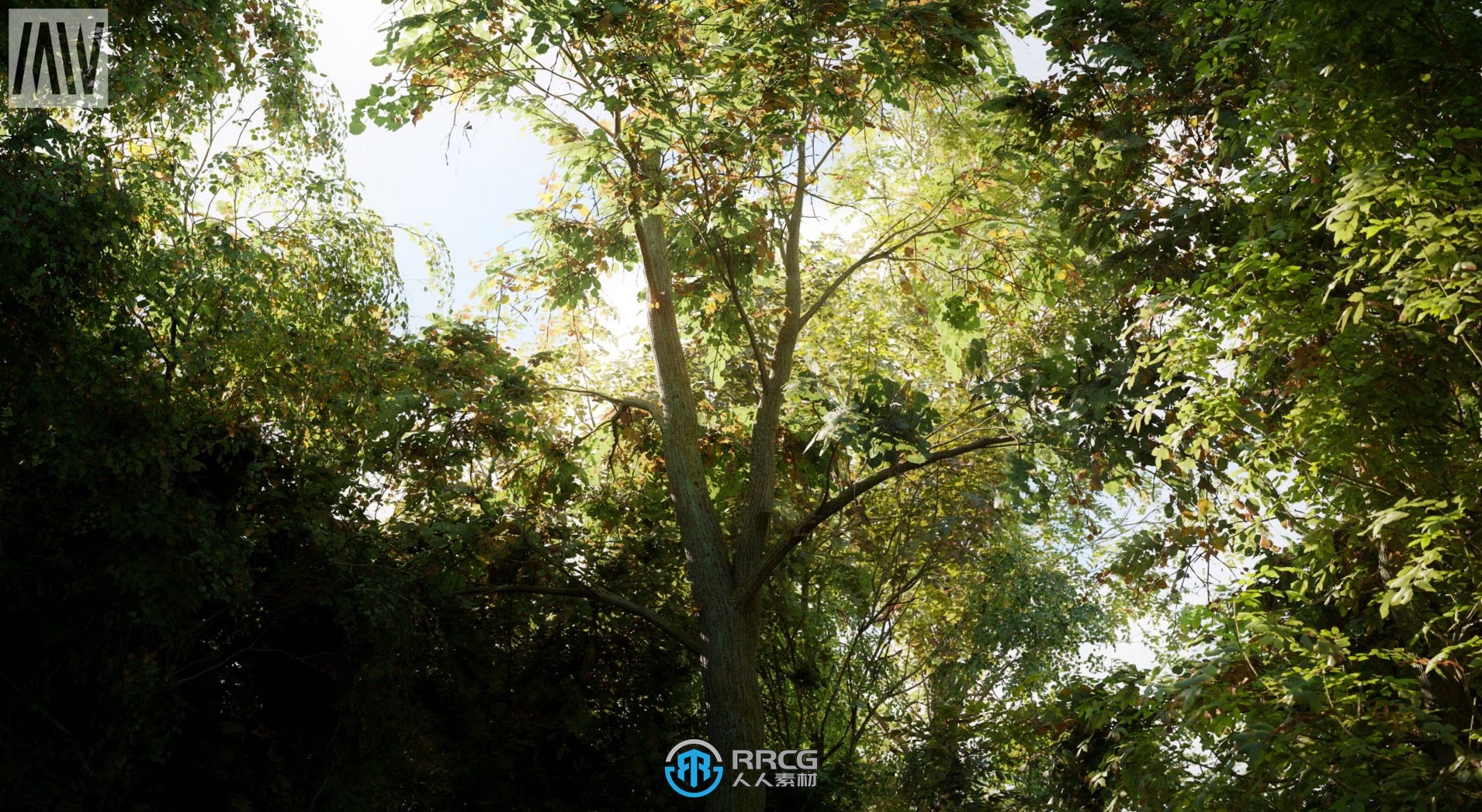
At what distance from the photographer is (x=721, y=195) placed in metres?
7.07

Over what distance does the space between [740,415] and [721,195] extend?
8.35 ft

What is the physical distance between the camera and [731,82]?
705 centimetres

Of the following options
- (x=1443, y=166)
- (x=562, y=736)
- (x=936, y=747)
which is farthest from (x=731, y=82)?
(x=936, y=747)

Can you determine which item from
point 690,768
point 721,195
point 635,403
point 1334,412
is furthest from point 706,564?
point 1334,412

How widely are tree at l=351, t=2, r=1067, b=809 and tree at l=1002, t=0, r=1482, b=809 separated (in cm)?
159

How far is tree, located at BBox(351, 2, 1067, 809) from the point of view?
21.7 feet

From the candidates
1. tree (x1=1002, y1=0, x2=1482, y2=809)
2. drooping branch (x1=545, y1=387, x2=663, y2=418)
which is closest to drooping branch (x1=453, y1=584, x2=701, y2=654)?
drooping branch (x1=545, y1=387, x2=663, y2=418)

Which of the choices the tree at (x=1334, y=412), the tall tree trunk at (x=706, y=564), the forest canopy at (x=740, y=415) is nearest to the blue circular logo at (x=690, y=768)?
the forest canopy at (x=740, y=415)

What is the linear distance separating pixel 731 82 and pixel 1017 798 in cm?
609

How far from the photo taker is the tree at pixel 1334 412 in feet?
13.6

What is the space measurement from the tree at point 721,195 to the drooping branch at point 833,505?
0.06 feet

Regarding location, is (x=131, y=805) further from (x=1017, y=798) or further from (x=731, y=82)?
(x=1017, y=798)

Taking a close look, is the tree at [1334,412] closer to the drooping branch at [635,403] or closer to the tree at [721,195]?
the tree at [721,195]

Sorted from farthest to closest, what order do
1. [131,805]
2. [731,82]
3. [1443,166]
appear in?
1. [731,82]
2. [131,805]
3. [1443,166]
